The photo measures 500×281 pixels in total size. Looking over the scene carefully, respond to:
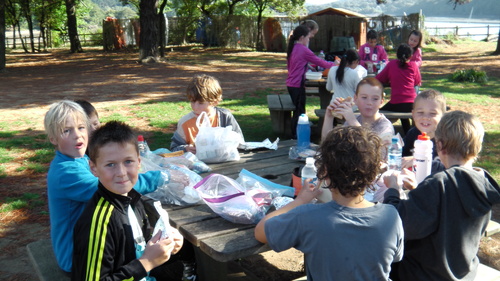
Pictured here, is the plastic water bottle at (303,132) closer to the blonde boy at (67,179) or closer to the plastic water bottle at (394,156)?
the plastic water bottle at (394,156)

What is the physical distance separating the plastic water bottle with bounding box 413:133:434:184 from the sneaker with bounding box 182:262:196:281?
1494mm

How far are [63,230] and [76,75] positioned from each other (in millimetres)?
15262

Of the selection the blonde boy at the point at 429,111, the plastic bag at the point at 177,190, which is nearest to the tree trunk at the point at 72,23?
the plastic bag at the point at 177,190

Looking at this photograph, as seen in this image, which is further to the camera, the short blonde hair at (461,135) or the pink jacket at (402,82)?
the pink jacket at (402,82)

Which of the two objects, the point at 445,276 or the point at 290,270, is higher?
the point at 445,276

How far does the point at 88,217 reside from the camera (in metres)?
2.16

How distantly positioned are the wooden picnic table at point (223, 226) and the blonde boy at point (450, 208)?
725 millimetres

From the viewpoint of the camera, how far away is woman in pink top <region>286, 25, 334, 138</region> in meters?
7.34

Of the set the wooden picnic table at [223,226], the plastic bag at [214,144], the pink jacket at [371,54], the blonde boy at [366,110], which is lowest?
the wooden picnic table at [223,226]

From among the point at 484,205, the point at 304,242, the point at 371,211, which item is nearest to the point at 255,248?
the point at 304,242

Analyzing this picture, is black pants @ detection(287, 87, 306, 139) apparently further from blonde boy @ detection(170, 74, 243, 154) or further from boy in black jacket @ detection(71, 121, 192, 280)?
boy in black jacket @ detection(71, 121, 192, 280)

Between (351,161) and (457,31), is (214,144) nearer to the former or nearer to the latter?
(351,161)

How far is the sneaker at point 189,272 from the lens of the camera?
120 inches

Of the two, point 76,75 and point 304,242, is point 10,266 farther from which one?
point 76,75
